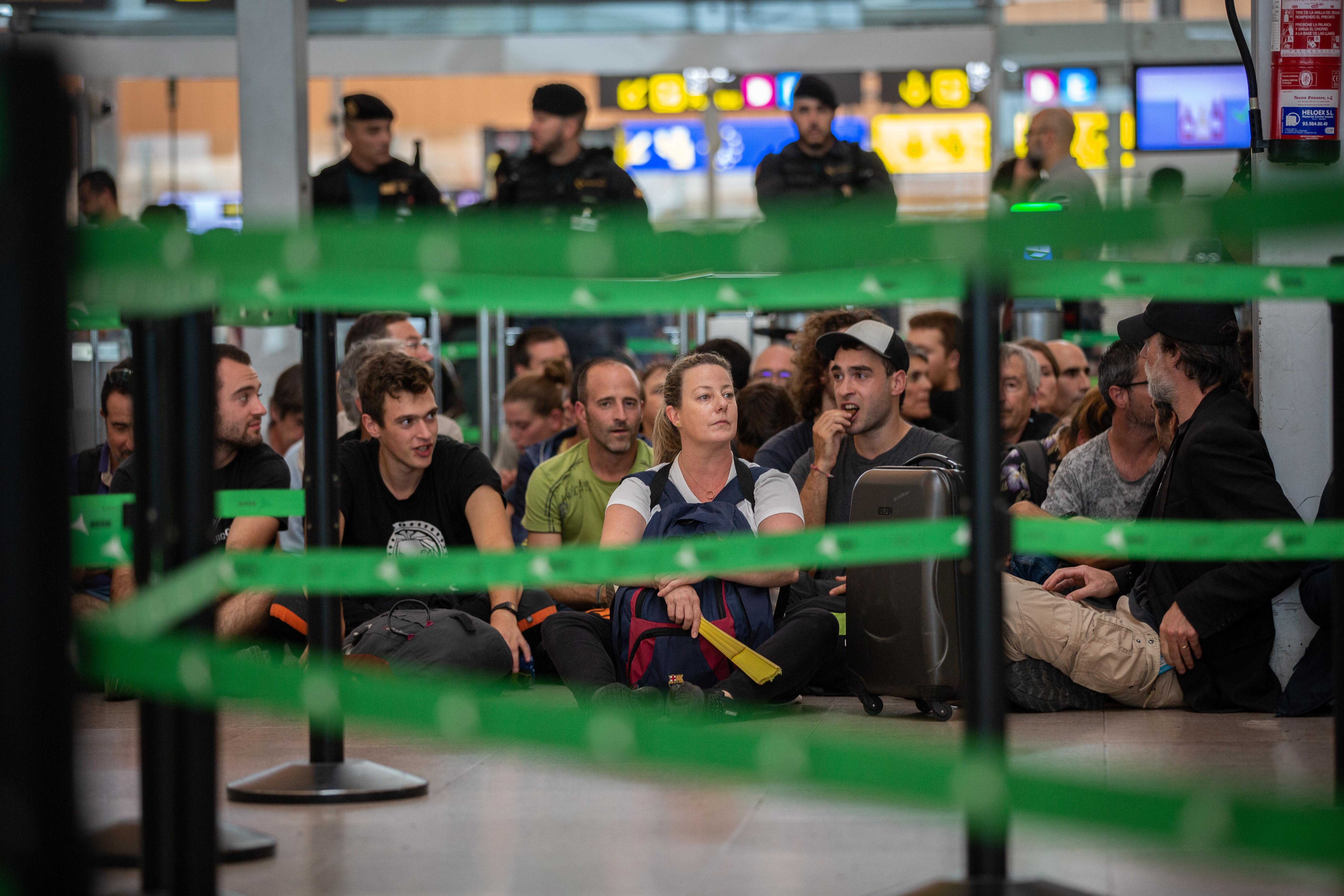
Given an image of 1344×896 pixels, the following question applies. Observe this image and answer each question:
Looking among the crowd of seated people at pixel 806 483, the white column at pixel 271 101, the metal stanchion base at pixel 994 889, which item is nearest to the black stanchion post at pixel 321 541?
the crowd of seated people at pixel 806 483

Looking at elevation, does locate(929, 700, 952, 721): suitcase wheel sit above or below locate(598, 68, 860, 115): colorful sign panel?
below

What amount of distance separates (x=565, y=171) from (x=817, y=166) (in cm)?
162

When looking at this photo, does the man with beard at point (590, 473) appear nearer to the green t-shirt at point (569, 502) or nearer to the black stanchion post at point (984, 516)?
the green t-shirt at point (569, 502)

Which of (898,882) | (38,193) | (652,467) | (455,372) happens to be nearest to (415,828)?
(898,882)

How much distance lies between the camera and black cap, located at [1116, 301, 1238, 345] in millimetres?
4613

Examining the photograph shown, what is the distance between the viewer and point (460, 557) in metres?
2.70

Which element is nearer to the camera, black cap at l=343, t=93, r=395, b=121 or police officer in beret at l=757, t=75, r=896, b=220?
black cap at l=343, t=93, r=395, b=121

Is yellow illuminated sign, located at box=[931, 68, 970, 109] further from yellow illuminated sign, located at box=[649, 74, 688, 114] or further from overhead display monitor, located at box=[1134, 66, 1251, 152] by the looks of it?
yellow illuminated sign, located at box=[649, 74, 688, 114]

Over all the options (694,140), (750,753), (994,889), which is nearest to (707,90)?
(694,140)

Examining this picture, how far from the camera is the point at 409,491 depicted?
5.48m

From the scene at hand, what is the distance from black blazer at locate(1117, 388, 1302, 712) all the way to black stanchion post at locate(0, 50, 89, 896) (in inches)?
141

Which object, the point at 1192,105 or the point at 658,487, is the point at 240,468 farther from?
the point at 1192,105

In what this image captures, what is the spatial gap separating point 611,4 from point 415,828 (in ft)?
38.0

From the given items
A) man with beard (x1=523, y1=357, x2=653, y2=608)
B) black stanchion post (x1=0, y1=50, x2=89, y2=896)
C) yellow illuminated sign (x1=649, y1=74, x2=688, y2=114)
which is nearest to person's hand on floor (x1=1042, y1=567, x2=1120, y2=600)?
man with beard (x1=523, y1=357, x2=653, y2=608)
